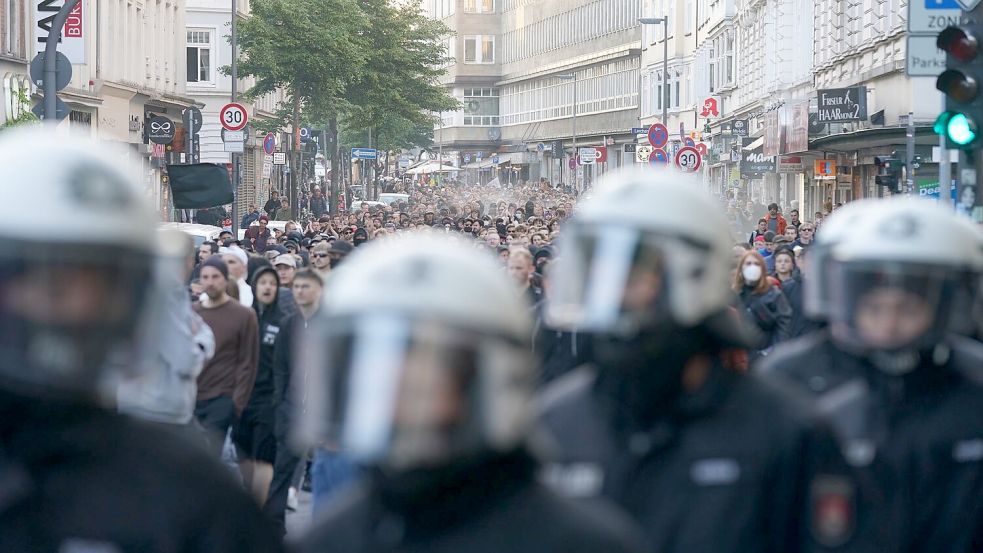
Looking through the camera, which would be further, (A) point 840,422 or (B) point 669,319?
(A) point 840,422

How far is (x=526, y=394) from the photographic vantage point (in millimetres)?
2822

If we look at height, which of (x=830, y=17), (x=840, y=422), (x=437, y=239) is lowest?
(x=840, y=422)

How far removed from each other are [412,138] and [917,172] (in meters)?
57.2

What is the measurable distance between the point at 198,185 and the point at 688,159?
14.5 metres

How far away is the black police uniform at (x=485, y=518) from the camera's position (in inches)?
105

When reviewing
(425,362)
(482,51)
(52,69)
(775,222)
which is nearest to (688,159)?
(775,222)

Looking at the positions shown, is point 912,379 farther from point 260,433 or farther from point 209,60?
point 209,60

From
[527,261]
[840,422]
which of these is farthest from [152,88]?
[840,422]

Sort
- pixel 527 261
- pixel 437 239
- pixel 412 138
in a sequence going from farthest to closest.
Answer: pixel 412 138 < pixel 527 261 < pixel 437 239

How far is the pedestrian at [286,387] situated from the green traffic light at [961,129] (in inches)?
174

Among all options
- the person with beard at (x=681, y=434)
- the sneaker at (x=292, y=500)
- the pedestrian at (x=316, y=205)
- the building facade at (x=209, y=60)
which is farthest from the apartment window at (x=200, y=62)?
the person with beard at (x=681, y=434)

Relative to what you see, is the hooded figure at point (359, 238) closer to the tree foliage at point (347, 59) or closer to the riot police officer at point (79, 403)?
the tree foliage at point (347, 59)

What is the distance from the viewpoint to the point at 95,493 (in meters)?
2.98

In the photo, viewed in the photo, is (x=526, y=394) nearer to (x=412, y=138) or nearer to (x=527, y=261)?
(x=527, y=261)
